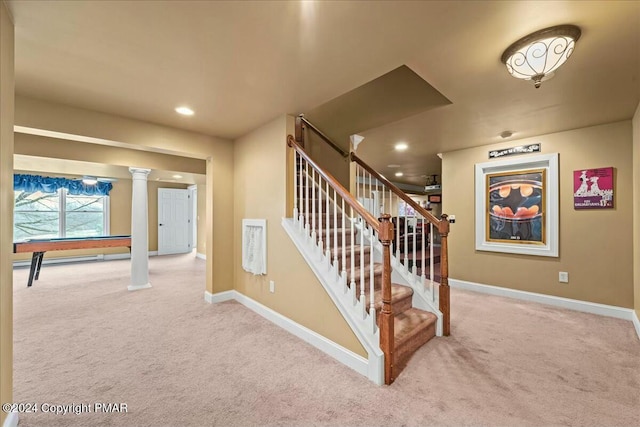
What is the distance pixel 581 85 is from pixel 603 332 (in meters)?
2.50

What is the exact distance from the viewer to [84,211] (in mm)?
6938

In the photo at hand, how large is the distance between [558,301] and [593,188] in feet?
5.05

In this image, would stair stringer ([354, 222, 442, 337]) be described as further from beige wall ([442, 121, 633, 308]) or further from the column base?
the column base

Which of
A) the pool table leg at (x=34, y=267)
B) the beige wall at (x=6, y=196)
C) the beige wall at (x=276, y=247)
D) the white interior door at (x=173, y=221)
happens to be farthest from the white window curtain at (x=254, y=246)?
the white interior door at (x=173, y=221)

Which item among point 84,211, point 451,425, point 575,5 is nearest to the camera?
point 575,5

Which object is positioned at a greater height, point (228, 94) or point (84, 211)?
point (228, 94)

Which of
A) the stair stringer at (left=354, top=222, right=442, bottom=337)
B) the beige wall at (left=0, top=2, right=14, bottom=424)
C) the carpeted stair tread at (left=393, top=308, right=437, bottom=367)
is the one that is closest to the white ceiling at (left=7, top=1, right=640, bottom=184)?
the beige wall at (left=0, top=2, right=14, bottom=424)

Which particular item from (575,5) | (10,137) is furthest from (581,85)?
(10,137)

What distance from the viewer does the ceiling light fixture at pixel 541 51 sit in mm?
1554

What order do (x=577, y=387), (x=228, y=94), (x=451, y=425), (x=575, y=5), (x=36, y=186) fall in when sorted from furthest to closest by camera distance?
(x=36, y=186) < (x=228, y=94) < (x=577, y=387) < (x=451, y=425) < (x=575, y=5)

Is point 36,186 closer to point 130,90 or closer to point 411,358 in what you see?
point 130,90

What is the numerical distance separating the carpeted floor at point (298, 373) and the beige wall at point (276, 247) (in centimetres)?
25

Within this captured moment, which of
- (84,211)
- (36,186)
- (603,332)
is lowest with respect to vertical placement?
(603,332)

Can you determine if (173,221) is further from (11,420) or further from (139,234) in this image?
(11,420)
